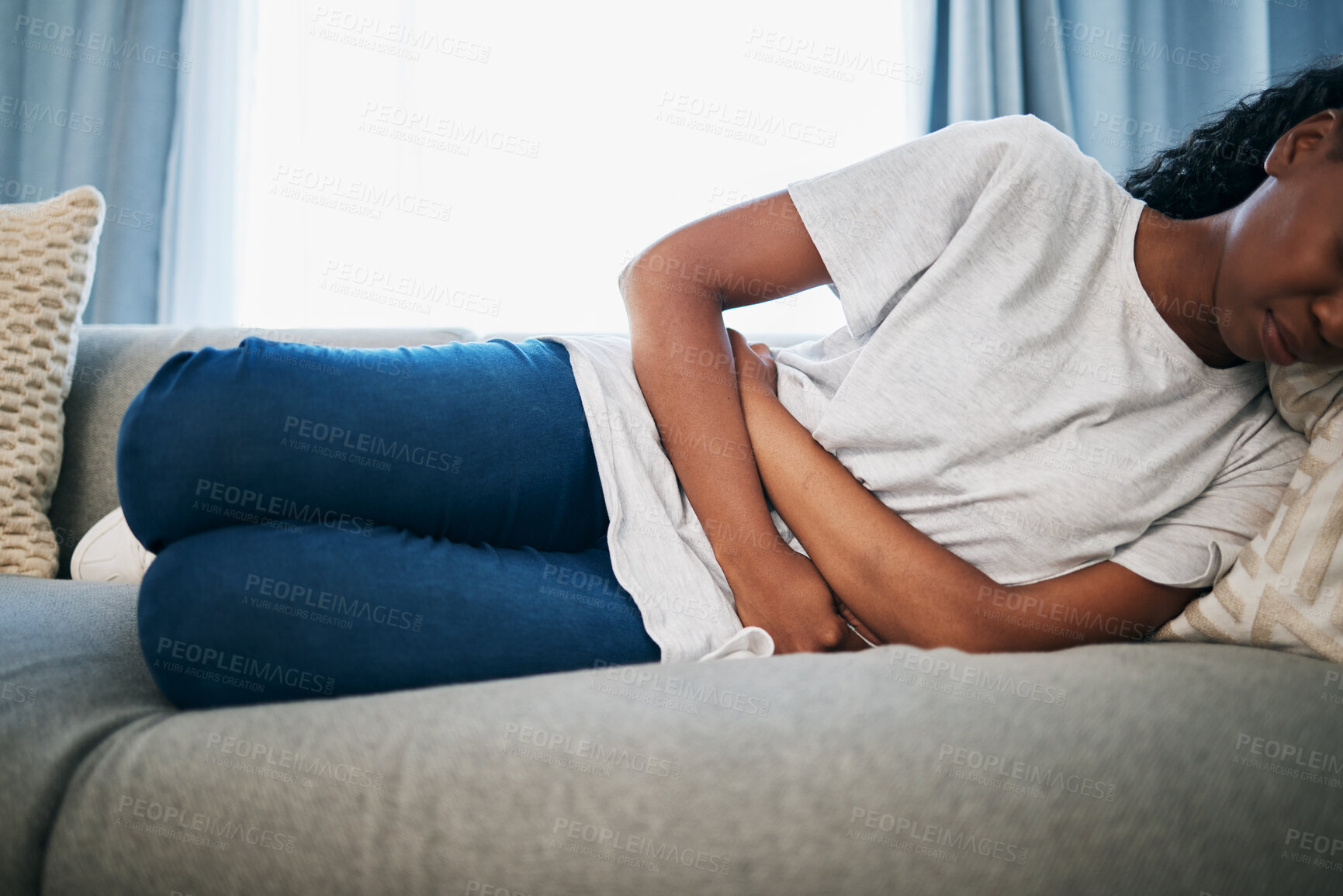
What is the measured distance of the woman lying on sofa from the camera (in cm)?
Answer: 60

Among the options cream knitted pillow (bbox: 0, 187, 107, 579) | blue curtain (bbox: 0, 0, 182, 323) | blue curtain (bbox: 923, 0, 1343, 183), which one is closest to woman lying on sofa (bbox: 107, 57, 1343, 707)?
cream knitted pillow (bbox: 0, 187, 107, 579)

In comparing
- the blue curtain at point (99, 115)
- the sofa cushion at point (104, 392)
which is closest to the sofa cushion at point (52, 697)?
the sofa cushion at point (104, 392)

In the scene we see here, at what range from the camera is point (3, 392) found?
941mm

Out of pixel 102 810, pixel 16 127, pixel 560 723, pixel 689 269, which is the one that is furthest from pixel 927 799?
pixel 16 127

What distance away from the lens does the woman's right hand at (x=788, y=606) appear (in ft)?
2.34

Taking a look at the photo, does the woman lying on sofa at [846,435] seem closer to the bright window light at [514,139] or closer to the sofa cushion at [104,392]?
the sofa cushion at [104,392]

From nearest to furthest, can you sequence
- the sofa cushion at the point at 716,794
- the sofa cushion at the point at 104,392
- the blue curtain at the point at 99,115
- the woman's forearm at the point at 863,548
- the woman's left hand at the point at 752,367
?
the sofa cushion at the point at 716,794 → the woman's forearm at the point at 863,548 → the woman's left hand at the point at 752,367 → the sofa cushion at the point at 104,392 → the blue curtain at the point at 99,115

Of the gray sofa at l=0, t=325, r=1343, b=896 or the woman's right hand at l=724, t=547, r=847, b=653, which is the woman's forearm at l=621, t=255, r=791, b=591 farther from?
the gray sofa at l=0, t=325, r=1343, b=896

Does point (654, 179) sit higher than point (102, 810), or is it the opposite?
point (654, 179)

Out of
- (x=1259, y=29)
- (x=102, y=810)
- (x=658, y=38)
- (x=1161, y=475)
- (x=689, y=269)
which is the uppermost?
(x=1259, y=29)

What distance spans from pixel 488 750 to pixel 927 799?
0.78 feet

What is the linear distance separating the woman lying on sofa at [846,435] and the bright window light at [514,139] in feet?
4.43

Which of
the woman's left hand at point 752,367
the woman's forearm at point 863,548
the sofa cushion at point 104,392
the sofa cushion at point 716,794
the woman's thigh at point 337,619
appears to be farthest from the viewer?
the sofa cushion at point 104,392

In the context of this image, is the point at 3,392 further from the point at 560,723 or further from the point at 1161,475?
the point at 1161,475
